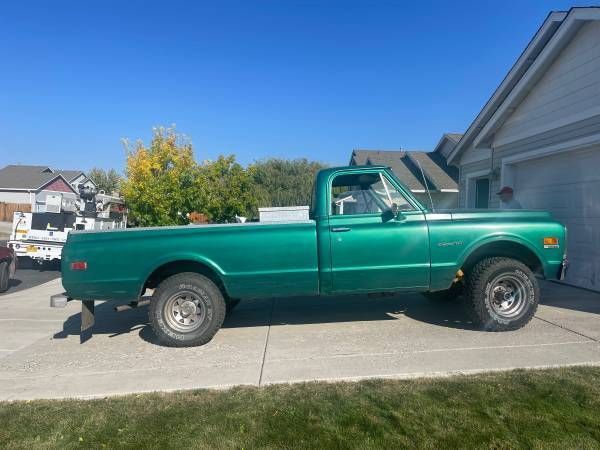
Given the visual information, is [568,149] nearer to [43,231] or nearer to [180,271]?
[180,271]

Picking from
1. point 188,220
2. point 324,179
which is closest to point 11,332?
point 324,179

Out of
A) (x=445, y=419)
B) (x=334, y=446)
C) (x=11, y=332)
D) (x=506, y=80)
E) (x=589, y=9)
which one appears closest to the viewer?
(x=334, y=446)

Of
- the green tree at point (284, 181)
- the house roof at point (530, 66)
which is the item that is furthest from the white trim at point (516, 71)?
the green tree at point (284, 181)

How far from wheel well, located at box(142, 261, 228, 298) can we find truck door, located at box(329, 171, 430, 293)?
1.43 metres

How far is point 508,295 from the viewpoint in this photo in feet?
18.2

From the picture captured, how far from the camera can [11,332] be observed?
6.41 meters

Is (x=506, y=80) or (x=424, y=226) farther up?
(x=506, y=80)

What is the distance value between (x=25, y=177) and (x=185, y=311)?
4821 centimetres

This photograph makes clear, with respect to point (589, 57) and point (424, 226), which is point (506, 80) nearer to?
point (589, 57)

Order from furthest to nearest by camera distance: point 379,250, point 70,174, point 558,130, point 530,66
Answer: point 70,174 → point 530,66 → point 558,130 → point 379,250

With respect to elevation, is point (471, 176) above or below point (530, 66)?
below

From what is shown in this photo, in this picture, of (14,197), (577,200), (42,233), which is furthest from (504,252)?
(14,197)

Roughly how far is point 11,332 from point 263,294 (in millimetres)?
3868

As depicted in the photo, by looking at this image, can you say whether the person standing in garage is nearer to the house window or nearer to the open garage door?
the open garage door
